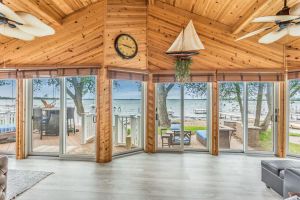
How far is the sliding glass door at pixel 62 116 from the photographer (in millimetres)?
5434

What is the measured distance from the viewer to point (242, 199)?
10.8 feet

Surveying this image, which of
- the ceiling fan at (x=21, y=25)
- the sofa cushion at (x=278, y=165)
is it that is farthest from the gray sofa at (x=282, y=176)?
the ceiling fan at (x=21, y=25)

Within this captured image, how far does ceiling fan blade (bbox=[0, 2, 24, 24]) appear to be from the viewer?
7.47 ft

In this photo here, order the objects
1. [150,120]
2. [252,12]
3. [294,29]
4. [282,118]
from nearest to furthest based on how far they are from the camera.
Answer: [294,29], [252,12], [282,118], [150,120]

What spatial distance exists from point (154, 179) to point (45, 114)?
337 centimetres

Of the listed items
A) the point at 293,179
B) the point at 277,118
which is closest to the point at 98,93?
the point at 293,179

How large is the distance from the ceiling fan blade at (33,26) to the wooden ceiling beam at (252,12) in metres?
3.55

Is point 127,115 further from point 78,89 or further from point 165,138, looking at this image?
point 78,89

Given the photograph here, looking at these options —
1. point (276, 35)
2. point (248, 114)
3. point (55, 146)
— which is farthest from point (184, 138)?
point (276, 35)

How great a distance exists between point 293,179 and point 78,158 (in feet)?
14.3

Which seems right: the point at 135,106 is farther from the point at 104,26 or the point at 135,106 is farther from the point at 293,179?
the point at 293,179

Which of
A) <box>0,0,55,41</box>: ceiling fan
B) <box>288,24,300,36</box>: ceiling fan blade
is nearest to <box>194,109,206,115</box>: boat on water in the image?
<box>288,24,300,36</box>: ceiling fan blade

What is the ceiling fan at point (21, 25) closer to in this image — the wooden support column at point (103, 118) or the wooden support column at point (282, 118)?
the wooden support column at point (103, 118)

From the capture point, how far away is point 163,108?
6094 millimetres
